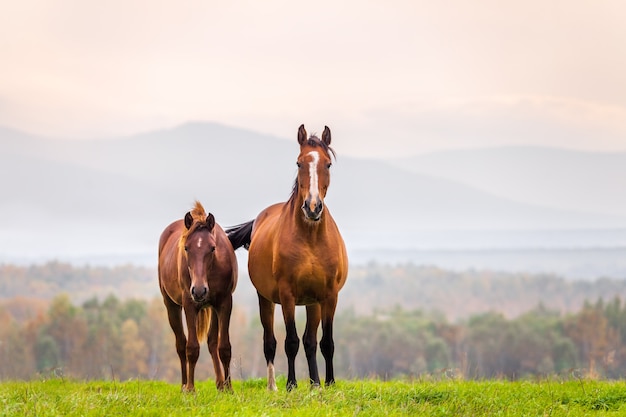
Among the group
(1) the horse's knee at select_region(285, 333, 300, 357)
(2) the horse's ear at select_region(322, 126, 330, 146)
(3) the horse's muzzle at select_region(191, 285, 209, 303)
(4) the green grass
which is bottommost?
(4) the green grass

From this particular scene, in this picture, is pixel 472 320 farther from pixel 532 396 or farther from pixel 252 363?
pixel 532 396

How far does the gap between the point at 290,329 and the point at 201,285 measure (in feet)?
5.07

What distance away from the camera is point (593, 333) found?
116562 millimetres

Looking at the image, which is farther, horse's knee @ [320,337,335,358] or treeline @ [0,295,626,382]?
treeline @ [0,295,626,382]

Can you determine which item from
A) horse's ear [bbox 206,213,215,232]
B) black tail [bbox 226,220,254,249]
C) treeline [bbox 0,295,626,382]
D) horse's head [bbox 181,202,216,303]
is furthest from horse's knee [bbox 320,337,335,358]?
treeline [bbox 0,295,626,382]

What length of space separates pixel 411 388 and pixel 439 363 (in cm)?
10740

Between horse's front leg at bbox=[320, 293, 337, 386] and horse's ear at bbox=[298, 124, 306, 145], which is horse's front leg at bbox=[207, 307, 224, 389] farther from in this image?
horse's ear at bbox=[298, 124, 306, 145]

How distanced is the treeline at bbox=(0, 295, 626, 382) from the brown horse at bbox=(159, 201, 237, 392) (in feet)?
289

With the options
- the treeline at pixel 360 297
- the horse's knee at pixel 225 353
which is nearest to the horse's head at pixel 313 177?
the horse's knee at pixel 225 353

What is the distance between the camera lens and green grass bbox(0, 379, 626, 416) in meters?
10.1

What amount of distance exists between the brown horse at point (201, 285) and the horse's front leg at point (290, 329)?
36.4 inches

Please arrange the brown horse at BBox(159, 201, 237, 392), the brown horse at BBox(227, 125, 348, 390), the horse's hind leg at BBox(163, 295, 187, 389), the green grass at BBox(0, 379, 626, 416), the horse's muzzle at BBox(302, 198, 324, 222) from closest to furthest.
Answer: the green grass at BBox(0, 379, 626, 416), the horse's muzzle at BBox(302, 198, 324, 222), the brown horse at BBox(227, 125, 348, 390), the brown horse at BBox(159, 201, 237, 392), the horse's hind leg at BBox(163, 295, 187, 389)

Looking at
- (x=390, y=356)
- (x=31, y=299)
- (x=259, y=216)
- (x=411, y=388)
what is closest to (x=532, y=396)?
(x=411, y=388)

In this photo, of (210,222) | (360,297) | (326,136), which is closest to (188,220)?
(210,222)
